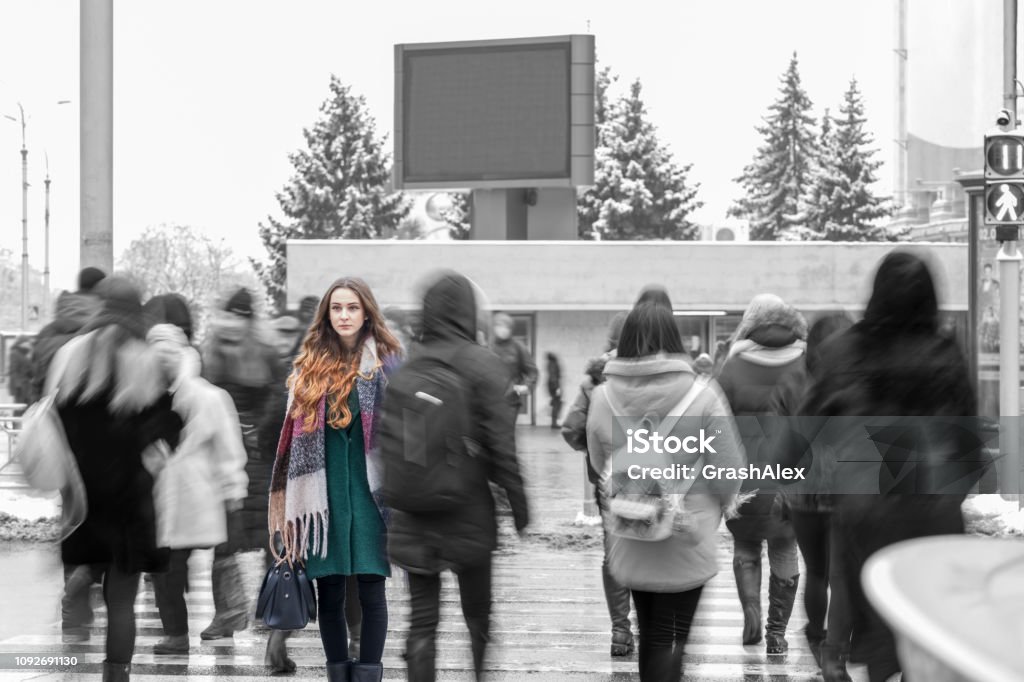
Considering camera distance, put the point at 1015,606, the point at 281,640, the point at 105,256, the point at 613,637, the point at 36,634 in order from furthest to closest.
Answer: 1. the point at 105,256
2. the point at 36,634
3. the point at 613,637
4. the point at 281,640
5. the point at 1015,606

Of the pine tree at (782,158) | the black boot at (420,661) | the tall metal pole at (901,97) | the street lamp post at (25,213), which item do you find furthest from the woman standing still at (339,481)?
the tall metal pole at (901,97)

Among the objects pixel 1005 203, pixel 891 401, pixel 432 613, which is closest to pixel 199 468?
pixel 432 613

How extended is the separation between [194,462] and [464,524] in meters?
1.75

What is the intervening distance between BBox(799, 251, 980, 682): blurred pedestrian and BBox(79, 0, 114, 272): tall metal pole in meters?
7.37

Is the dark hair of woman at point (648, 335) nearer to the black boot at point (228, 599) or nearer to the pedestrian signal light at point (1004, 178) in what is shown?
the black boot at point (228, 599)

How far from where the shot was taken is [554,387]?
1377 inches

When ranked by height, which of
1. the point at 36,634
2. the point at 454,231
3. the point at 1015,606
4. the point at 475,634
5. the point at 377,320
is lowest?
the point at 36,634

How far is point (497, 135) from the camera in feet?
121

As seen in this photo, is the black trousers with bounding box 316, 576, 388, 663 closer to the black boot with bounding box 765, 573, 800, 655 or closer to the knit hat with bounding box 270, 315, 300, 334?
the black boot with bounding box 765, 573, 800, 655

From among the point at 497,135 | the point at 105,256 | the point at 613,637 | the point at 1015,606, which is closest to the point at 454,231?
the point at 497,135

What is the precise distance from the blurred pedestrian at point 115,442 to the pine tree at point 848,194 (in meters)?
58.6

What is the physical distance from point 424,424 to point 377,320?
0.83 meters

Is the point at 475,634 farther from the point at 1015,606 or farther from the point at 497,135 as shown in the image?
the point at 497,135

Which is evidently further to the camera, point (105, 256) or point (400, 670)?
point (105, 256)
